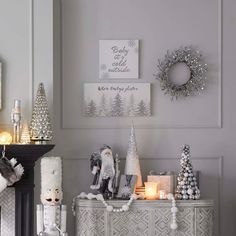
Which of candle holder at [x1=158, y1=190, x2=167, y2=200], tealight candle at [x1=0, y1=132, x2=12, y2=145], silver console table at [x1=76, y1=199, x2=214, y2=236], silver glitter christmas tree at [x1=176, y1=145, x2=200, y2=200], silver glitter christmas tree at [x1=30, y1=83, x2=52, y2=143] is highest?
silver glitter christmas tree at [x1=30, y1=83, x2=52, y2=143]

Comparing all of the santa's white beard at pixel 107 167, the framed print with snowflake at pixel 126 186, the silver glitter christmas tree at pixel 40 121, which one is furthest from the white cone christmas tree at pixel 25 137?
the framed print with snowflake at pixel 126 186

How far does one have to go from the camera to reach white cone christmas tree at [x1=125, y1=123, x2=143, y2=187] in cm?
390

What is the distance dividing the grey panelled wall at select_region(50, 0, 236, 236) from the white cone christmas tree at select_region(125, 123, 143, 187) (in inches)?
7.6

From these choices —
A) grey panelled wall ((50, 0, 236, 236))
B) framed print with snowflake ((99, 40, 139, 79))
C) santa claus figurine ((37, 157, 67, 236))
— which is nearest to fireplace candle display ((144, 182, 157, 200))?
grey panelled wall ((50, 0, 236, 236))

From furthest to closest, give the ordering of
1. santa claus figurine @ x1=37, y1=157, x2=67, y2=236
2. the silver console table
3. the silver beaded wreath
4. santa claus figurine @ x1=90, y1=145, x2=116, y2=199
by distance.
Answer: the silver beaded wreath, santa claus figurine @ x1=90, y1=145, x2=116, y2=199, the silver console table, santa claus figurine @ x1=37, y1=157, x2=67, y2=236

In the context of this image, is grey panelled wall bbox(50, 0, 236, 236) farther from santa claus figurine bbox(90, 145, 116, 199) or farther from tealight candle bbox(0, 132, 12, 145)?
tealight candle bbox(0, 132, 12, 145)

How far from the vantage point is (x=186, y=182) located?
12.4ft

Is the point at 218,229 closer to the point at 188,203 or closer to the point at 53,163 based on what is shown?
the point at 188,203

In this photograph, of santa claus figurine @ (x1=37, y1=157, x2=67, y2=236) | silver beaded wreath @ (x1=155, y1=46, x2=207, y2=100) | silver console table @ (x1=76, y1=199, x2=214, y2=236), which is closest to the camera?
santa claus figurine @ (x1=37, y1=157, x2=67, y2=236)

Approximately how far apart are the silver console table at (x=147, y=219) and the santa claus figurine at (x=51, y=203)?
0.19 meters

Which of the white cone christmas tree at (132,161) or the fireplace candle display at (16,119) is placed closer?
the fireplace candle display at (16,119)

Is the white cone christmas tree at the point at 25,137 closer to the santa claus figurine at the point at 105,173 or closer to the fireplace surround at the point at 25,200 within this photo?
the fireplace surround at the point at 25,200

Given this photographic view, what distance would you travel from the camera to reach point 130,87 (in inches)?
163

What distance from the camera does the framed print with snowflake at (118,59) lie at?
13.6 ft
